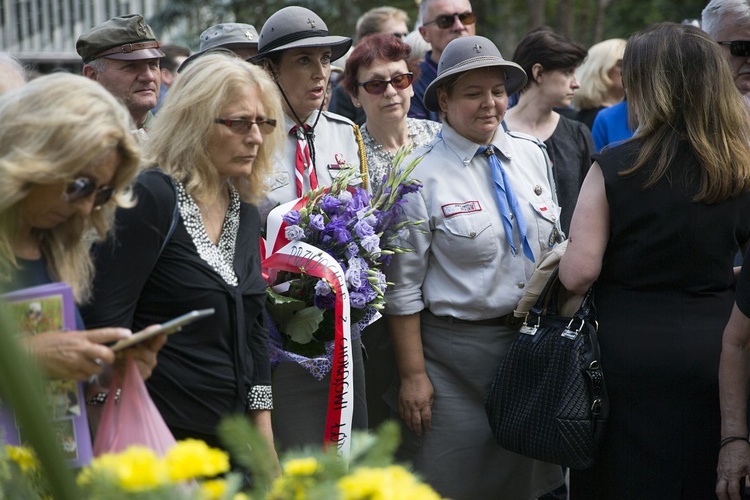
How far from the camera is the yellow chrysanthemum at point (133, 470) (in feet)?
4.03

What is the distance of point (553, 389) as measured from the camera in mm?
3520

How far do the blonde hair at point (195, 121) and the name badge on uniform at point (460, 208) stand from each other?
1.13 m

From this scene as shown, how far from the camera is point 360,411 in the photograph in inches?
155

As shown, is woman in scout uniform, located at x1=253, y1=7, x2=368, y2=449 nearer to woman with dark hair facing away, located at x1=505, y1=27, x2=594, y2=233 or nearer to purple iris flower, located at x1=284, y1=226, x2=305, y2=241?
purple iris flower, located at x1=284, y1=226, x2=305, y2=241

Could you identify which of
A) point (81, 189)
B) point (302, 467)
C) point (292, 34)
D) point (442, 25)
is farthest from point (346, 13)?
Result: point (302, 467)

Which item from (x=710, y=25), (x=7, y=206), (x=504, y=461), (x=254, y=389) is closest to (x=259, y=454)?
(x=7, y=206)

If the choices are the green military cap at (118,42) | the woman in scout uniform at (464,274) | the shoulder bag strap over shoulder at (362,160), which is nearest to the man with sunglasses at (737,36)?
the woman in scout uniform at (464,274)

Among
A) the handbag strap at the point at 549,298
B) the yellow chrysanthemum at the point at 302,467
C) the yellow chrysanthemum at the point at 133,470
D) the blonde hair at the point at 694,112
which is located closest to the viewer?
the yellow chrysanthemum at the point at 133,470

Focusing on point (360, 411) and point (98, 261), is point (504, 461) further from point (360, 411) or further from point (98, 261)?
point (98, 261)

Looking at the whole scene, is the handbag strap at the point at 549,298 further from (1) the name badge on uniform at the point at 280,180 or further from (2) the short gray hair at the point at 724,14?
(2) the short gray hair at the point at 724,14

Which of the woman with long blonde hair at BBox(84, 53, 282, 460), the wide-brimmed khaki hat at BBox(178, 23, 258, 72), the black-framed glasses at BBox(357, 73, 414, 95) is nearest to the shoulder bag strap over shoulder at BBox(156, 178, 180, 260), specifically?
the woman with long blonde hair at BBox(84, 53, 282, 460)

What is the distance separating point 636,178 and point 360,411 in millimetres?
1434

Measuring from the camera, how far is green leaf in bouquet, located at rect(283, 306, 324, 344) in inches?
138

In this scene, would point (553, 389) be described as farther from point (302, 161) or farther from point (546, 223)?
point (302, 161)
